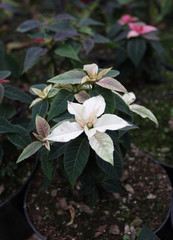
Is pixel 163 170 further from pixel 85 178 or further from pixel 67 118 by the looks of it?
pixel 67 118

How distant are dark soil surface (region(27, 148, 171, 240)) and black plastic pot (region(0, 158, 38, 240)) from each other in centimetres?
8

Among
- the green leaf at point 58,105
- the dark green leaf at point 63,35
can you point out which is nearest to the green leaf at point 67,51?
the dark green leaf at point 63,35

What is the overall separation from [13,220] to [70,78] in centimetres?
87

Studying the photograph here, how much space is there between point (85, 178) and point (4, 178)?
0.57m

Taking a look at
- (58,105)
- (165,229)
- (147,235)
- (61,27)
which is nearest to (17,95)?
(58,105)

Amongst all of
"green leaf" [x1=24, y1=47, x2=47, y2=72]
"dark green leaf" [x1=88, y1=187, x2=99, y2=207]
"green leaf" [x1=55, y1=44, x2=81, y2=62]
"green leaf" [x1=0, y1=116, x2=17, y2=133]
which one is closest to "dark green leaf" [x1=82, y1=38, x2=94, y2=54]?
"green leaf" [x1=55, y1=44, x2=81, y2=62]

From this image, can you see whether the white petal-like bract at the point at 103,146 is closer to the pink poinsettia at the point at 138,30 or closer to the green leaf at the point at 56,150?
the green leaf at the point at 56,150

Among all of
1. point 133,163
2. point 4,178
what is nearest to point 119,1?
point 133,163

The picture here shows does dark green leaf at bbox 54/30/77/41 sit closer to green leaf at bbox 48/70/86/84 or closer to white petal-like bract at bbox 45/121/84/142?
green leaf at bbox 48/70/86/84

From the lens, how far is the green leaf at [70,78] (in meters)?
0.99

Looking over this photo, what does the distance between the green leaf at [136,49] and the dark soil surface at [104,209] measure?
75 cm

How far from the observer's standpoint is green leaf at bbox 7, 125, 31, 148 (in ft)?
4.35

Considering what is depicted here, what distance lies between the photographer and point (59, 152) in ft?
3.49

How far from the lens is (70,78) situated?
1.01 metres
